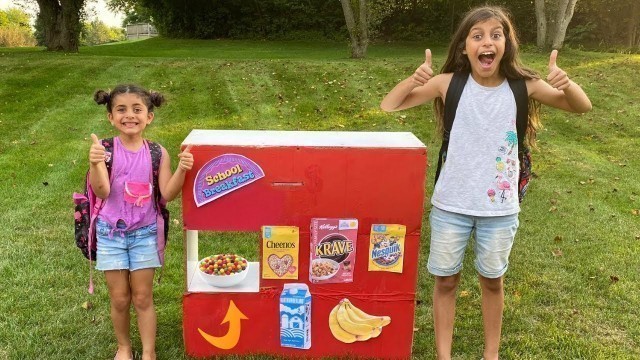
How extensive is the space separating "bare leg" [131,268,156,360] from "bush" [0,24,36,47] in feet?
106

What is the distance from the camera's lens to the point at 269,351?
3.44 m

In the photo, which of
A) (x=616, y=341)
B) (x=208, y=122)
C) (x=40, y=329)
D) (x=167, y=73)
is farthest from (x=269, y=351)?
(x=167, y=73)

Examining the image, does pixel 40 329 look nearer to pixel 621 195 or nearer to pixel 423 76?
pixel 423 76

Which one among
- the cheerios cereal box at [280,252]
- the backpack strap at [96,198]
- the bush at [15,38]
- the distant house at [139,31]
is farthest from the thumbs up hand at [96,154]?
the distant house at [139,31]

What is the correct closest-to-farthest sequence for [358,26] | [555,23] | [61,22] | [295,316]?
[295,316]
[358,26]
[555,23]
[61,22]

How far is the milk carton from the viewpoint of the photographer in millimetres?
3320

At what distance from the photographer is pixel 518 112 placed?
286 cm

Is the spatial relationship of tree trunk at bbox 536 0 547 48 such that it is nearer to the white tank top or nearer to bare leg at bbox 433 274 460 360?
the white tank top

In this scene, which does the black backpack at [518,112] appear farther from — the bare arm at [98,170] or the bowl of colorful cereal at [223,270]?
the bare arm at [98,170]

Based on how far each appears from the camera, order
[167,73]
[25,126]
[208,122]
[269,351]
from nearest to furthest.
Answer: [269,351] < [25,126] < [208,122] < [167,73]

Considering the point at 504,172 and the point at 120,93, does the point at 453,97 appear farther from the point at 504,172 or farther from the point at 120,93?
the point at 120,93

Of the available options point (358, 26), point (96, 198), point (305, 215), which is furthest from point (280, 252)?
point (358, 26)

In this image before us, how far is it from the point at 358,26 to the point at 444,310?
12.9 meters

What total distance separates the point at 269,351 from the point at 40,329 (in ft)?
4.78
